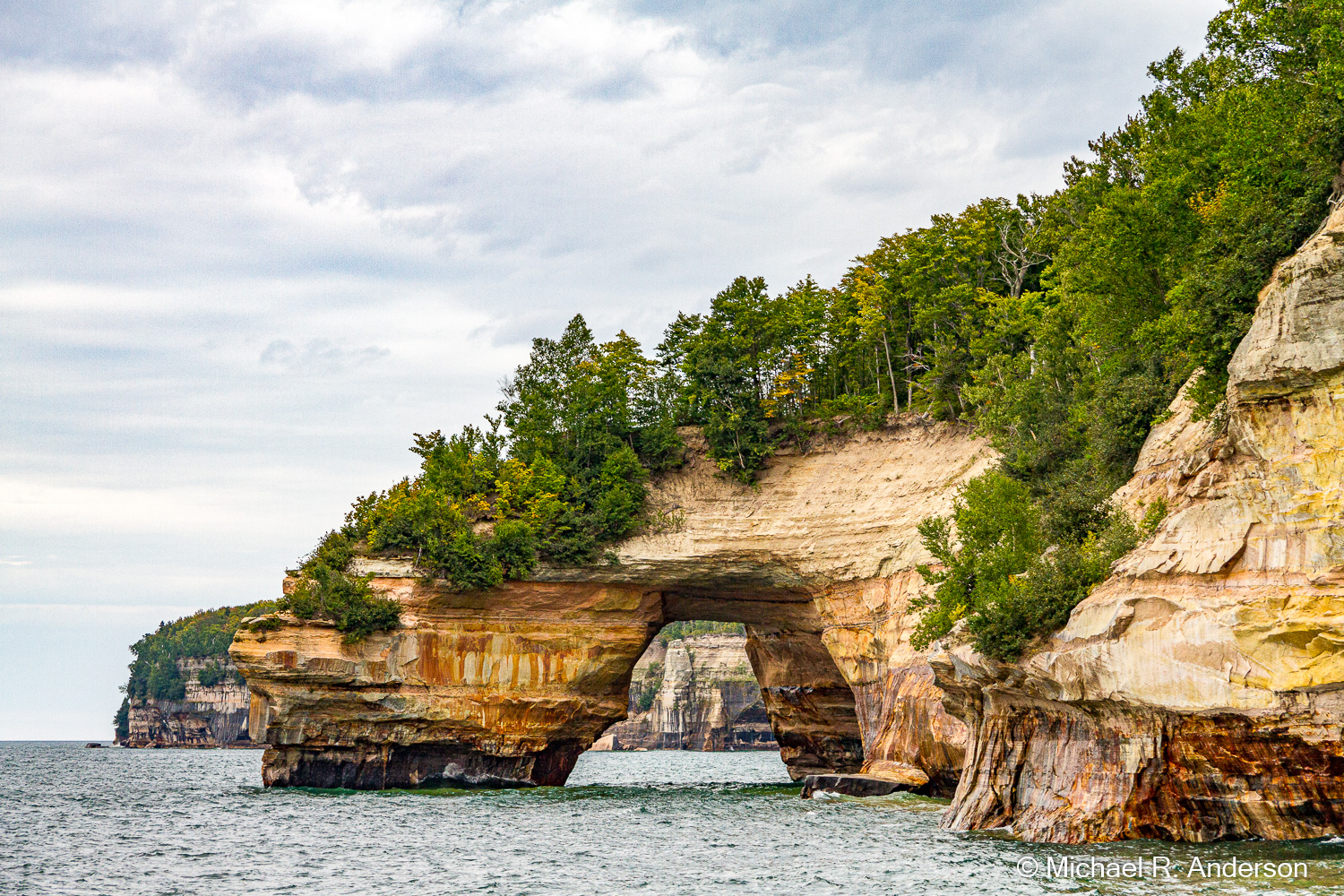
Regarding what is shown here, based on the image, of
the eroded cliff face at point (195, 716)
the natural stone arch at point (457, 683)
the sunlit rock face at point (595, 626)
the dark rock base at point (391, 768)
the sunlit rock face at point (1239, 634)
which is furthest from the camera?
the eroded cliff face at point (195, 716)

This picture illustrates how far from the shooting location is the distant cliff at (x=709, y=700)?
12112cm

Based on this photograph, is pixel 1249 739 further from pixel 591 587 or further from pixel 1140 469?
pixel 591 587

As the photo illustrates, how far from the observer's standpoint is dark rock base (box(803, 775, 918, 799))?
3784 cm


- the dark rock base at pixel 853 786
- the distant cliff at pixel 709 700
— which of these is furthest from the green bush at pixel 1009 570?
the distant cliff at pixel 709 700

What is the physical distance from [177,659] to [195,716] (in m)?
8.52

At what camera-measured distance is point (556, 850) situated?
2595cm

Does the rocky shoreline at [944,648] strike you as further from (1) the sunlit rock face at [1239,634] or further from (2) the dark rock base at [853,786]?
(2) the dark rock base at [853,786]

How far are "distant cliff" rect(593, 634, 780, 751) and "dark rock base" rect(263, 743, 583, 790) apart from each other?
71.3 metres

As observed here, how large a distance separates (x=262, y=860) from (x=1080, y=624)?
59.9ft

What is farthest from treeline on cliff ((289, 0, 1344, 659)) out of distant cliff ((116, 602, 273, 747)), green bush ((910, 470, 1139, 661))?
distant cliff ((116, 602, 273, 747))

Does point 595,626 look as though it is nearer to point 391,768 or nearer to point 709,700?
point 391,768

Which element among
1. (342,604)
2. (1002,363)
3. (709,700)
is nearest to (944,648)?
(1002,363)

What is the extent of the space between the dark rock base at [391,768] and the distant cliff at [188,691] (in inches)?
3888

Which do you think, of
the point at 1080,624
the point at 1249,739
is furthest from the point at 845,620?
the point at 1249,739
